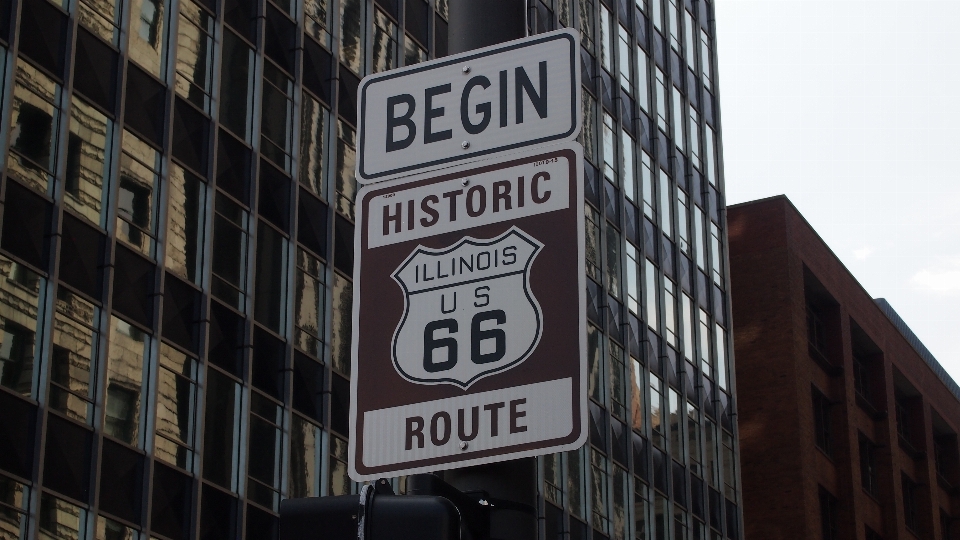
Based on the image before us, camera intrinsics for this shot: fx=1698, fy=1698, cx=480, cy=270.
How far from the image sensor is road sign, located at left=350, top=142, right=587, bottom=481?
18.6 feet

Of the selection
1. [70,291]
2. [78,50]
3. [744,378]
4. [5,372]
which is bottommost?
[5,372]

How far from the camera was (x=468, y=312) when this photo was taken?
5.84 m

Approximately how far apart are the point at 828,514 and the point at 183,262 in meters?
32.0

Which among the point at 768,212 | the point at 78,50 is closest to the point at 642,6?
the point at 768,212

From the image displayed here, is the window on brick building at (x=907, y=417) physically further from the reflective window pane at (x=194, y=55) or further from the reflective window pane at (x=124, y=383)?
the reflective window pane at (x=124, y=383)

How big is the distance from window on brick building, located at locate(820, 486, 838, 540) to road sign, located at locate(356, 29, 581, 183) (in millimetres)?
48686

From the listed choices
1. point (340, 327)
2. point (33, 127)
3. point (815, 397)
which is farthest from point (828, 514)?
point (33, 127)

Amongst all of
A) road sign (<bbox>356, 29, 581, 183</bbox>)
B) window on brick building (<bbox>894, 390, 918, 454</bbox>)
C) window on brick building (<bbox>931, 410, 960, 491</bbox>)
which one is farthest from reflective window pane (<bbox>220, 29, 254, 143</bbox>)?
window on brick building (<bbox>931, 410, 960, 491</bbox>)

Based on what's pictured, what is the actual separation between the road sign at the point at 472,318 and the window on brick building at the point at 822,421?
50462 mm

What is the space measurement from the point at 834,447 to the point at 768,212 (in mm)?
8093

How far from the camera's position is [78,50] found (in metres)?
26.0

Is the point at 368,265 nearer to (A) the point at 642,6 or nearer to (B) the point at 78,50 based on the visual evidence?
(B) the point at 78,50

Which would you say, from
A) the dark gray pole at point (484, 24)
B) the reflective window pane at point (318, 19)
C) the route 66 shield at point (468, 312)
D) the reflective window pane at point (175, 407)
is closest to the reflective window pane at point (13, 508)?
the reflective window pane at point (175, 407)

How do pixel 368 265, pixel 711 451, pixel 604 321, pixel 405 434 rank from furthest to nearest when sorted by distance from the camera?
pixel 711 451
pixel 604 321
pixel 368 265
pixel 405 434
